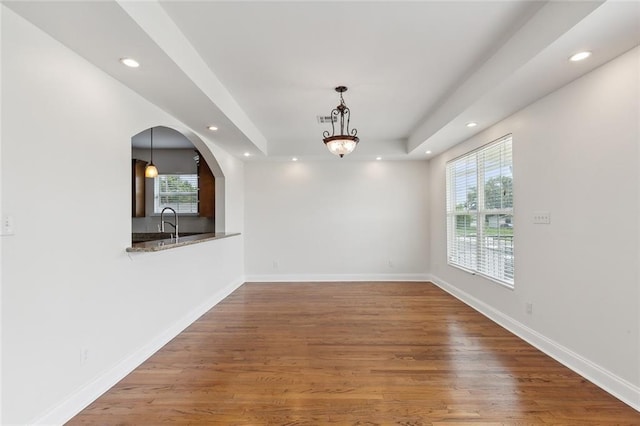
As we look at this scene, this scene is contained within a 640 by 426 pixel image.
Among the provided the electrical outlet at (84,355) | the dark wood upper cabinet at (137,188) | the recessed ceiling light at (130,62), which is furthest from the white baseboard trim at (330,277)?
the recessed ceiling light at (130,62)

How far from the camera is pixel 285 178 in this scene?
655 centimetres

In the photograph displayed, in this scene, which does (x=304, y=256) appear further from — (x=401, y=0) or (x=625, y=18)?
(x=625, y=18)

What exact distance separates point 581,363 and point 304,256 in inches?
182

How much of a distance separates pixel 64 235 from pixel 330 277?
16.3 feet

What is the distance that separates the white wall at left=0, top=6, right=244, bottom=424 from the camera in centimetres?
177

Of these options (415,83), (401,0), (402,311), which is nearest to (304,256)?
(402,311)

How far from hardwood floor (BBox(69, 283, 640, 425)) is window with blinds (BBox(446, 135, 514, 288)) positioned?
0.80 metres

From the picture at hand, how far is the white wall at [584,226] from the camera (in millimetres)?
2285

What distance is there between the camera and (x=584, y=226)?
2.67m

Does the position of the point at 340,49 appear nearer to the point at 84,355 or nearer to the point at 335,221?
the point at 84,355

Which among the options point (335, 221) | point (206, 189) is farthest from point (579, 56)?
point (206, 189)

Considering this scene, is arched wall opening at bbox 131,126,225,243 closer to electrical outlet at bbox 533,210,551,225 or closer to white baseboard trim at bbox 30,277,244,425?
white baseboard trim at bbox 30,277,244,425

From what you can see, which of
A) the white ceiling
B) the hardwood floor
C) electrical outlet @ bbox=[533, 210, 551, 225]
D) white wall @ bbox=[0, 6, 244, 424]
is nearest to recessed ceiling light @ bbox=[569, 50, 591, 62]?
the white ceiling

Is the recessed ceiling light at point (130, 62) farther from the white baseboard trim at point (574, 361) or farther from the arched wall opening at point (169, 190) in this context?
the white baseboard trim at point (574, 361)
